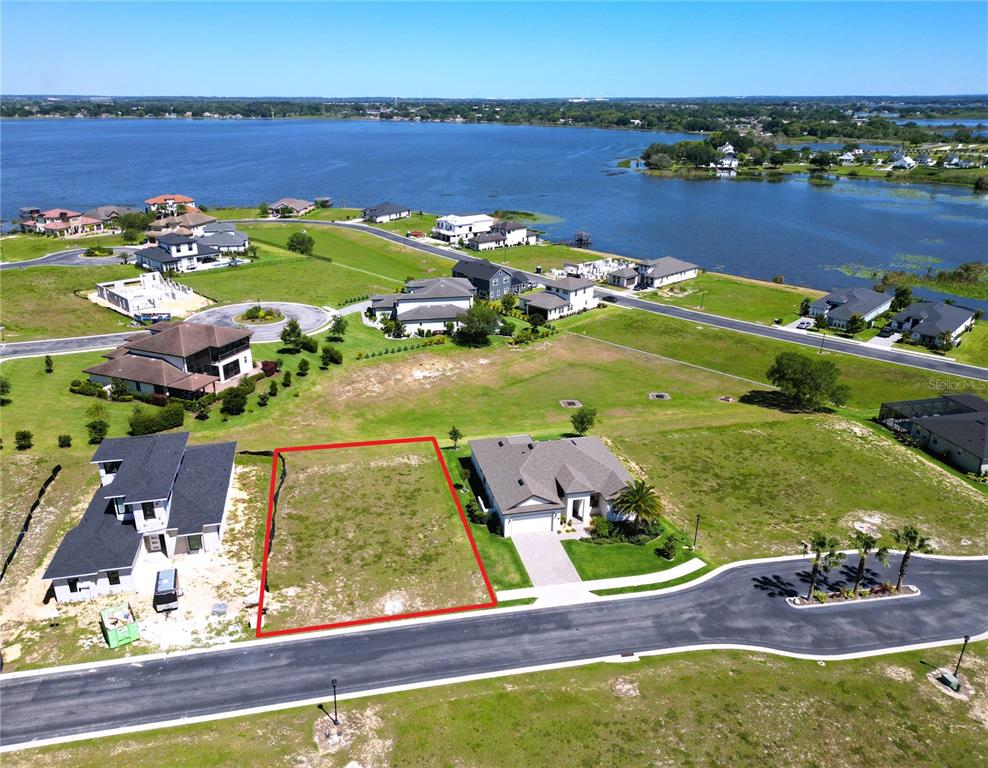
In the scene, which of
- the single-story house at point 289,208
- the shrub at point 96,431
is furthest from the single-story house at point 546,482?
the single-story house at point 289,208

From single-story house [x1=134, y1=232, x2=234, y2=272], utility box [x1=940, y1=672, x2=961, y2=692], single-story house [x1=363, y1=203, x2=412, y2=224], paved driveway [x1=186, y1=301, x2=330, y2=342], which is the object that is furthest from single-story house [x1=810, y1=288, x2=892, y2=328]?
single-story house [x1=363, y1=203, x2=412, y2=224]

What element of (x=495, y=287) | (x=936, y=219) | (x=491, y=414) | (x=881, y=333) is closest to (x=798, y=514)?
(x=491, y=414)

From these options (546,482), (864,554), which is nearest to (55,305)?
(546,482)

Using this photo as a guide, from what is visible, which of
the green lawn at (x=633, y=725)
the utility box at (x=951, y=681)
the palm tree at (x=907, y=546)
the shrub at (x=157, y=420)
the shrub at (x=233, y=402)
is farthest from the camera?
the shrub at (x=233, y=402)

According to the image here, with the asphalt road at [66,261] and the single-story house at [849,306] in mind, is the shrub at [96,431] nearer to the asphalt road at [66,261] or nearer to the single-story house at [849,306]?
the asphalt road at [66,261]

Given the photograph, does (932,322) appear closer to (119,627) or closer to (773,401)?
(773,401)
